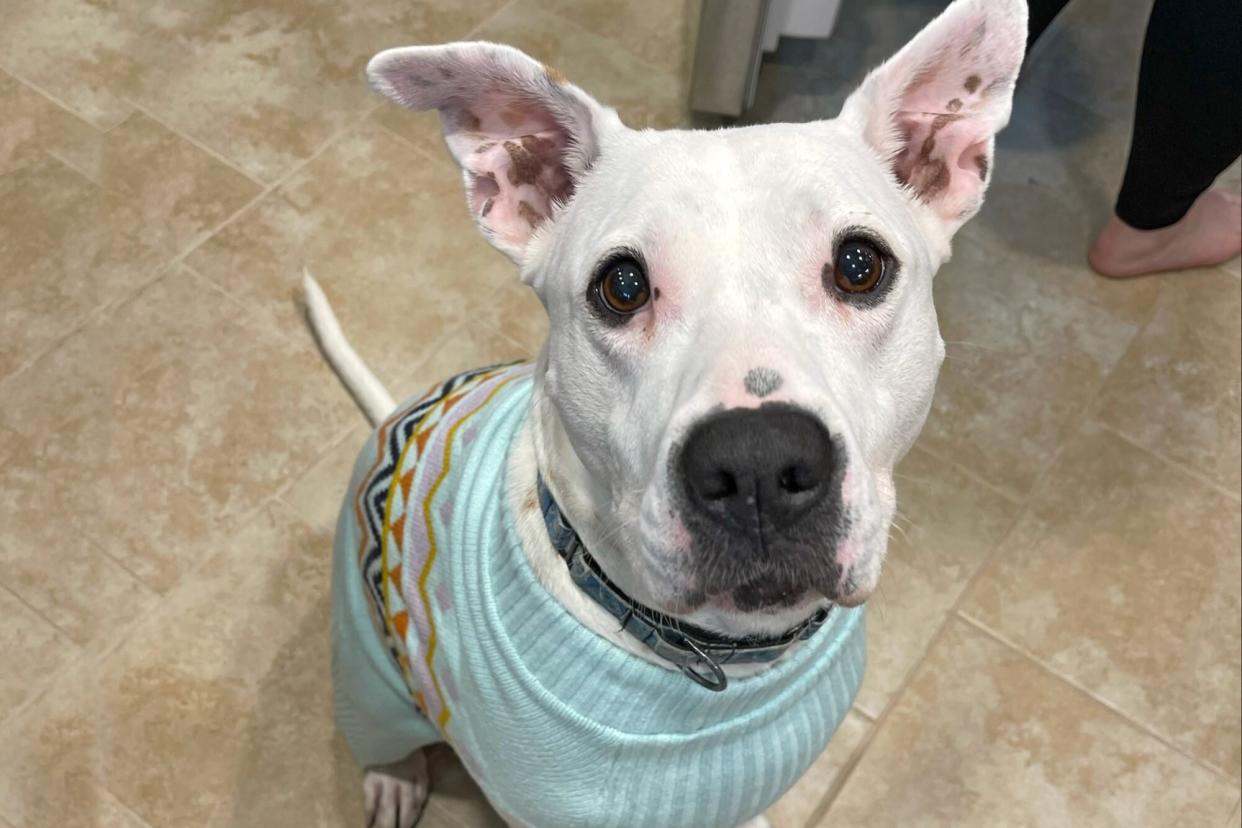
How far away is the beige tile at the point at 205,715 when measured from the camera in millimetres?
2074

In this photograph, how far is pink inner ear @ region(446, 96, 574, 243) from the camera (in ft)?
4.31

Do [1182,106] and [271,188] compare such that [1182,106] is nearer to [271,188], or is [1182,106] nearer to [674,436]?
[674,436]

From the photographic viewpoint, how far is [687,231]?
3.77 feet

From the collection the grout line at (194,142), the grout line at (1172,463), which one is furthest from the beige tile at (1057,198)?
the grout line at (194,142)

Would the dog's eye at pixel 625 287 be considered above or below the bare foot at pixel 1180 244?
above

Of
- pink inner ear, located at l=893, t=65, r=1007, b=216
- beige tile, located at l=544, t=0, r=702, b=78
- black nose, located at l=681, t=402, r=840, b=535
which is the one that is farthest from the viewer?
beige tile, located at l=544, t=0, r=702, b=78

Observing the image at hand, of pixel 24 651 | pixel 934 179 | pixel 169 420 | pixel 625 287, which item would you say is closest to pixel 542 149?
pixel 625 287

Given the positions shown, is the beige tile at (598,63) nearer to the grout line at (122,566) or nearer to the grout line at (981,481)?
the grout line at (981,481)

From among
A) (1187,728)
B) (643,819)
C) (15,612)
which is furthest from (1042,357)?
(15,612)

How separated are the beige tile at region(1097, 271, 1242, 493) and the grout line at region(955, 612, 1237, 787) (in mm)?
621

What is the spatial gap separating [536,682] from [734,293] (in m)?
0.52

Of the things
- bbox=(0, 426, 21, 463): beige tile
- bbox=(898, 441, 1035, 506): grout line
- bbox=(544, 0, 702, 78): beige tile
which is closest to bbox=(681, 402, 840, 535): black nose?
bbox=(898, 441, 1035, 506): grout line

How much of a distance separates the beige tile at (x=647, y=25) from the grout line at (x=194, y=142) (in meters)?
0.97

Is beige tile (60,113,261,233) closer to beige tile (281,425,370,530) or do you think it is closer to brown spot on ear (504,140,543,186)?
beige tile (281,425,370,530)
